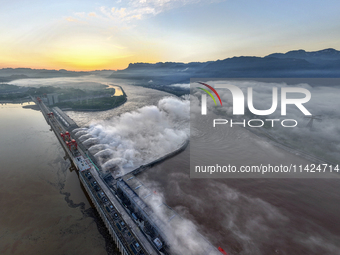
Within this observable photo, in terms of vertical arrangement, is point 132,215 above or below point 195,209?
above

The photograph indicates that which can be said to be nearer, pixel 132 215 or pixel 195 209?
pixel 132 215

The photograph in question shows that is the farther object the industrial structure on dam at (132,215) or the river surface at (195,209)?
the river surface at (195,209)

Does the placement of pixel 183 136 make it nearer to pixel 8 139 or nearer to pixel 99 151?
pixel 99 151

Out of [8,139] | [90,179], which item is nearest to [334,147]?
[90,179]
